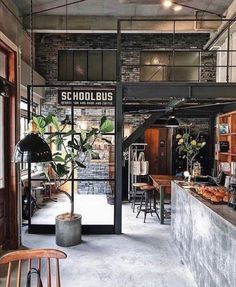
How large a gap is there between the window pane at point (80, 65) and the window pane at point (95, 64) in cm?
15

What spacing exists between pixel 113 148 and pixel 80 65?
3973mm

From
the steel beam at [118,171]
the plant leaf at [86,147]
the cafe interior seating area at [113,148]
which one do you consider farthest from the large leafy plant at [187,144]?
the plant leaf at [86,147]

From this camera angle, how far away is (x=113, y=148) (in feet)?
19.8

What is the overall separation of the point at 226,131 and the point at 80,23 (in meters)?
4.43

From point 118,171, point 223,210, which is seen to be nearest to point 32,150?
point 223,210

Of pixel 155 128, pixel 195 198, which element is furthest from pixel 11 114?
pixel 155 128

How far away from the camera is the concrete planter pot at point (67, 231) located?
4.88m

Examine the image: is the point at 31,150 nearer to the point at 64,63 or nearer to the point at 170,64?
the point at 64,63

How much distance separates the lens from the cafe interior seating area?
138 inches

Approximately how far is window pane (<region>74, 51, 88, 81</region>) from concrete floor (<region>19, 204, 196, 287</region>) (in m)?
4.99

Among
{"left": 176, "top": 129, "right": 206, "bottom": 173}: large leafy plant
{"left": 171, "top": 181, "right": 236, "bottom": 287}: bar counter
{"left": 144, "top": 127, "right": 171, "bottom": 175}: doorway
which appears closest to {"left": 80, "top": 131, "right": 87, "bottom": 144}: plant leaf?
{"left": 171, "top": 181, "right": 236, "bottom": 287}: bar counter

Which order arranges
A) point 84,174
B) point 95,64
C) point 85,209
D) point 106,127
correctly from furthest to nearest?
point 95,64
point 84,174
point 85,209
point 106,127

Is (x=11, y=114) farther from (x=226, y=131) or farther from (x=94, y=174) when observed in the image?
(x=226, y=131)

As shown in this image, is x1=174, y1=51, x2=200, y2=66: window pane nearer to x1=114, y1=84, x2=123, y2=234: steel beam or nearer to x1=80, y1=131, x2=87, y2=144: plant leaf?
x1=114, y1=84, x2=123, y2=234: steel beam
